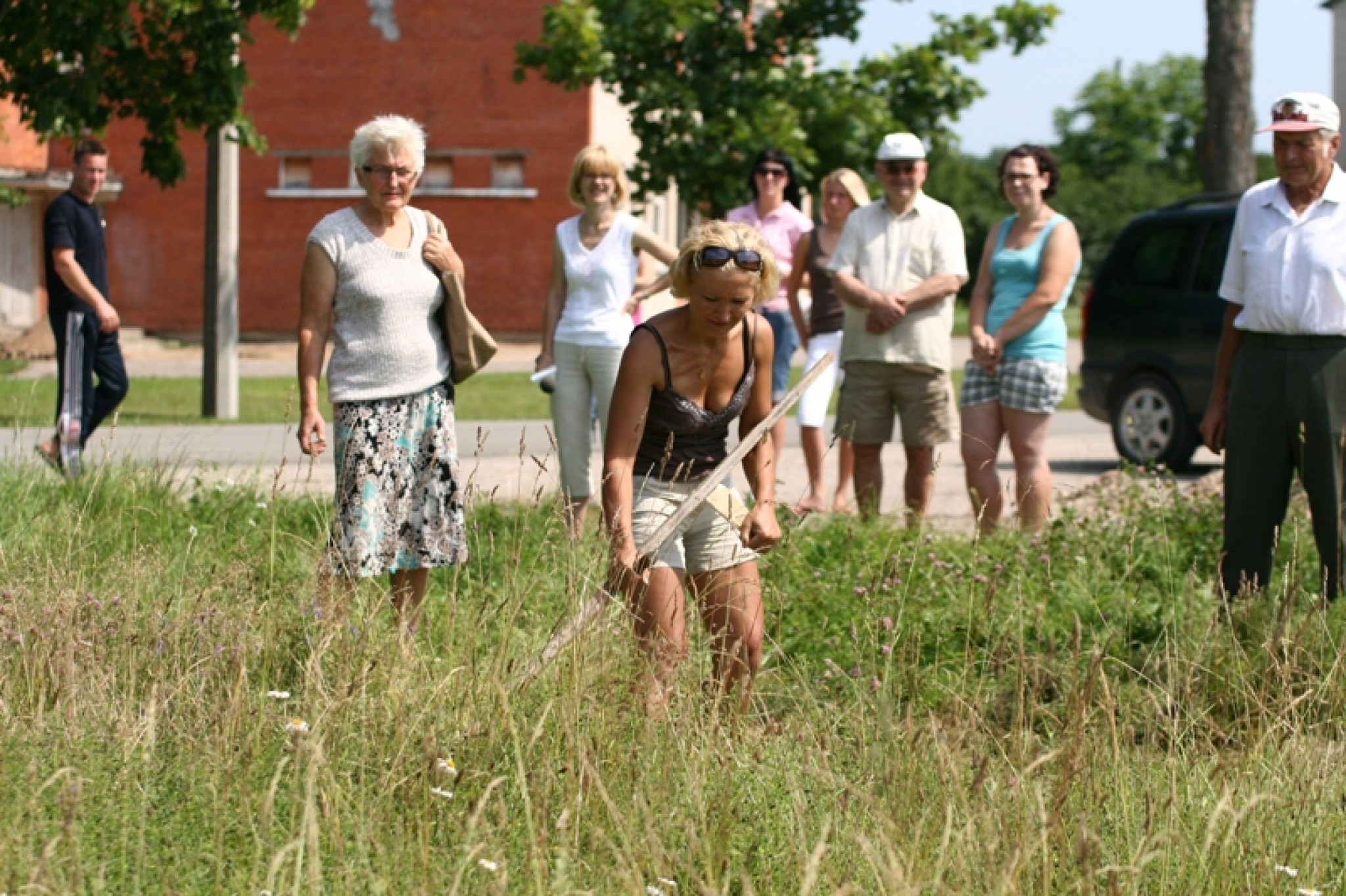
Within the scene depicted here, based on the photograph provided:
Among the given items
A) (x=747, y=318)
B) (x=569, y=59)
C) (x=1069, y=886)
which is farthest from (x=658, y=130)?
(x=1069, y=886)

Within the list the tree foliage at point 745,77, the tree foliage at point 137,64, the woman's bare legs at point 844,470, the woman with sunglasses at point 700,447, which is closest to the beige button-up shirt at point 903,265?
the woman's bare legs at point 844,470

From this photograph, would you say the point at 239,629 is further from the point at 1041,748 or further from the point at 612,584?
the point at 1041,748

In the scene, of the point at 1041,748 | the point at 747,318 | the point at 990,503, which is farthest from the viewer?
the point at 990,503

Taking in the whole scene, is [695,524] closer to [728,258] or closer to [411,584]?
[728,258]

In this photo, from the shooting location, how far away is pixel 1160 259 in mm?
14797

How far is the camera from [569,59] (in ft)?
70.6

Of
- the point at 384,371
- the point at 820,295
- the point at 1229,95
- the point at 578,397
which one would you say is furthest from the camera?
the point at 1229,95

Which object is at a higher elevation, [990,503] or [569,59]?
[569,59]

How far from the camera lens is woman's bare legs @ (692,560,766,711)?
5594mm

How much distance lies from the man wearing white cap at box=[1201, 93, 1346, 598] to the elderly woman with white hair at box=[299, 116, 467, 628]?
260 centimetres

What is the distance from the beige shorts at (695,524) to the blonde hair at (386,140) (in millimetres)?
1433

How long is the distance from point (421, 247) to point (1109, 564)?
2.83 metres

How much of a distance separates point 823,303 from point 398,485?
479cm

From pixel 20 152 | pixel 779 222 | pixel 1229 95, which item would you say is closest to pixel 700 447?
pixel 779 222
